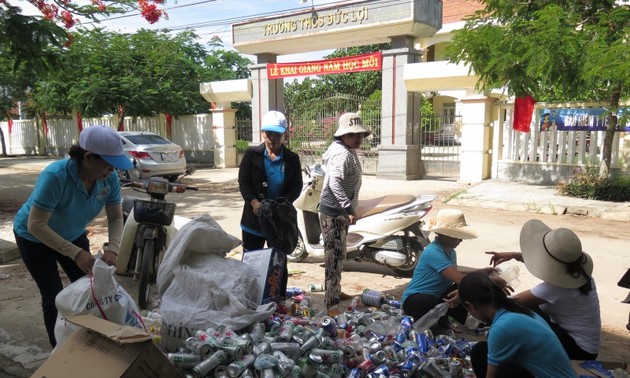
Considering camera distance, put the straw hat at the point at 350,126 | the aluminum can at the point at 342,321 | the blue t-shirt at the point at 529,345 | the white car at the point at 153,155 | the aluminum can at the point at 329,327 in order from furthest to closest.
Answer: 1. the white car at the point at 153,155
2. the straw hat at the point at 350,126
3. the aluminum can at the point at 342,321
4. the aluminum can at the point at 329,327
5. the blue t-shirt at the point at 529,345

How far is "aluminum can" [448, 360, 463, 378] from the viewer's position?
287cm

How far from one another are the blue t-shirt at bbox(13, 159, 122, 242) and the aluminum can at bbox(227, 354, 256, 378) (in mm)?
1223

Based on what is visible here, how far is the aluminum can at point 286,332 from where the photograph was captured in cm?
301

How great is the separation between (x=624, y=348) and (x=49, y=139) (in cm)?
2447

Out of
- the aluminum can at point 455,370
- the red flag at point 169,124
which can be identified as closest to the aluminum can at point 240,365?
the aluminum can at point 455,370

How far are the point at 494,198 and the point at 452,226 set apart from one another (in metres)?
6.44

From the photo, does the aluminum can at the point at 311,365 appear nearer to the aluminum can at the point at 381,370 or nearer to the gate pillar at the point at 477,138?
the aluminum can at the point at 381,370

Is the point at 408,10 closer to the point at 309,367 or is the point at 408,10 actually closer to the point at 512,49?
the point at 512,49

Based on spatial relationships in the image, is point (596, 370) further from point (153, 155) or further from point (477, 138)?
point (153, 155)

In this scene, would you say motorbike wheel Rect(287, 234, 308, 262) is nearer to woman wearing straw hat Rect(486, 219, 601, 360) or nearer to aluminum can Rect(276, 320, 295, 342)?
aluminum can Rect(276, 320, 295, 342)

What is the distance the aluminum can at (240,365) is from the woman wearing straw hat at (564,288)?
5.13 ft

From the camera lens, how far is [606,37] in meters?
8.10

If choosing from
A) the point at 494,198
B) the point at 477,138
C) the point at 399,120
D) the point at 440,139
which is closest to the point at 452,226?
the point at 494,198

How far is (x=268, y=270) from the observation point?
3.58 m
